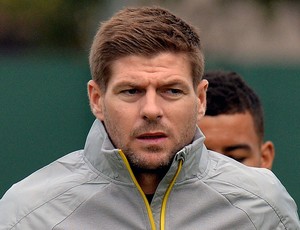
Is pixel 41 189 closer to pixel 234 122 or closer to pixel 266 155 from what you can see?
pixel 234 122

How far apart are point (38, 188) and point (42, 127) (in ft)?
18.0

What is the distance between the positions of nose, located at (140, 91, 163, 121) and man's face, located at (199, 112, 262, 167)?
1540mm

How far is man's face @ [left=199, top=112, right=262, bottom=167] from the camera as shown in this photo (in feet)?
19.4

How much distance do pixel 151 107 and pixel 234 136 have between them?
1.74 meters

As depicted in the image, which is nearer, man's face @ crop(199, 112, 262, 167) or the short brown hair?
the short brown hair

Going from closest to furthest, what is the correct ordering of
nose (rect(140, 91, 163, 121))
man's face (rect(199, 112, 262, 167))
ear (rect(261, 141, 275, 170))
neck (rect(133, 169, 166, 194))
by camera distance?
nose (rect(140, 91, 163, 121)) → neck (rect(133, 169, 166, 194)) → man's face (rect(199, 112, 262, 167)) → ear (rect(261, 141, 275, 170))

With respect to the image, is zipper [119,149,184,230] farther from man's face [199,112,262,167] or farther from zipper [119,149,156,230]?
man's face [199,112,262,167]

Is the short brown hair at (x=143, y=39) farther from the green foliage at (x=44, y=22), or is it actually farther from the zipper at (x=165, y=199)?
the green foliage at (x=44, y=22)

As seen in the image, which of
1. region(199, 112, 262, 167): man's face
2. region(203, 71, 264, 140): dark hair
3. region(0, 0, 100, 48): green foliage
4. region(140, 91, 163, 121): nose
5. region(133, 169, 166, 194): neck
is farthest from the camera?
region(0, 0, 100, 48): green foliage

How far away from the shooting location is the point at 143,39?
4.47 m

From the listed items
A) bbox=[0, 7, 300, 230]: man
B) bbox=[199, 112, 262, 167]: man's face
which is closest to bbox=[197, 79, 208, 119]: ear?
bbox=[0, 7, 300, 230]: man

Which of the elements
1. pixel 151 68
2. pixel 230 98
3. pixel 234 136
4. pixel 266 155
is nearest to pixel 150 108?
pixel 151 68

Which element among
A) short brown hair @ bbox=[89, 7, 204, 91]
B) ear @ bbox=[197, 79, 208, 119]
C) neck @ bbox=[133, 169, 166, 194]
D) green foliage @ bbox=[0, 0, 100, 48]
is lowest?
green foliage @ bbox=[0, 0, 100, 48]

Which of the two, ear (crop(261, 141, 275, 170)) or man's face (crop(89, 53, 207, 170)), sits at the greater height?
man's face (crop(89, 53, 207, 170))
